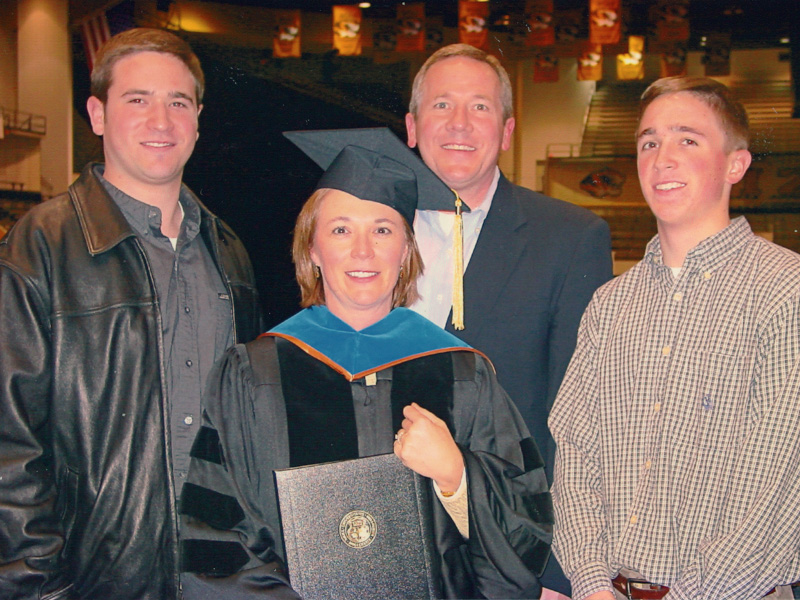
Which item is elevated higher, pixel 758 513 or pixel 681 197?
pixel 681 197

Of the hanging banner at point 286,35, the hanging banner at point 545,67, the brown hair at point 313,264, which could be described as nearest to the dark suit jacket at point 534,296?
the brown hair at point 313,264

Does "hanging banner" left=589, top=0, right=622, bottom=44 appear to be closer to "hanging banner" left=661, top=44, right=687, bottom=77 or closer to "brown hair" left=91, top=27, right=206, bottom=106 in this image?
"hanging banner" left=661, top=44, right=687, bottom=77

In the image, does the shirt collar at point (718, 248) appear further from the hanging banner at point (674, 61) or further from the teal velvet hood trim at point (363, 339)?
the hanging banner at point (674, 61)

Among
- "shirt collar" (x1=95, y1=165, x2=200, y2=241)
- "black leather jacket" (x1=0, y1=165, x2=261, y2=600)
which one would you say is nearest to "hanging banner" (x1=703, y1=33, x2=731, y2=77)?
"shirt collar" (x1=95, y1=165, x2=200, y2=241)

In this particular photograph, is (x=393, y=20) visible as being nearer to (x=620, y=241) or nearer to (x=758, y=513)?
(x=620, y=241)

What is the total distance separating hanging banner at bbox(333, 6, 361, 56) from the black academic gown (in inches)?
95.5

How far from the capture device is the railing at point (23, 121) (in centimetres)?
332

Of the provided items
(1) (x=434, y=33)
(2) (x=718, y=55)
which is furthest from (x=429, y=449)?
(2) (x=718, y=55)

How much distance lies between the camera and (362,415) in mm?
2066

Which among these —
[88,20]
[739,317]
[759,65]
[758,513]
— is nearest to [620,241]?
[759,65]

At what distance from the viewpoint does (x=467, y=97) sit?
2.60 meters

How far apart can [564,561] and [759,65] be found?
323 centimetres

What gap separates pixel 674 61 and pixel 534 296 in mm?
2939

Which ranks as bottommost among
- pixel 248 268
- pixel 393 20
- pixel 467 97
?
pixel 248 268
